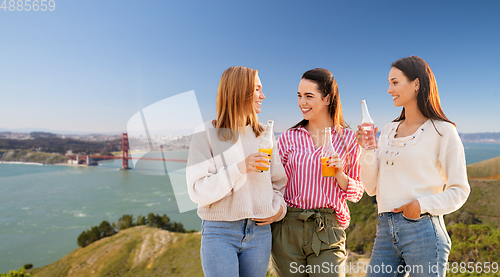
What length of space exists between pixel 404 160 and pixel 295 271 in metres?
1.07

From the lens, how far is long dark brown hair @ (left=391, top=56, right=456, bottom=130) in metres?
2.05

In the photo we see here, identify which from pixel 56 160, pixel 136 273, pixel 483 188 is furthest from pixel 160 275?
pixel 56 160

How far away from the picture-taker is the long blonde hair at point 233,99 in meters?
2.09

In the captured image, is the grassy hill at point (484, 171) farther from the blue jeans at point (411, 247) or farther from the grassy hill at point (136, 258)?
the blue jeans at point (411, 247)

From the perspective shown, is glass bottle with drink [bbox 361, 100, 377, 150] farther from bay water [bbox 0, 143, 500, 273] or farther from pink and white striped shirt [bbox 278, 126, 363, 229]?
bay water [bbox 0, 143, 500, 273]

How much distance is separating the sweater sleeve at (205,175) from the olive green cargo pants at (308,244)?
22.4 inches

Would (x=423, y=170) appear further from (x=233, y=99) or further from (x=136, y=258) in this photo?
(x=136, y=258)

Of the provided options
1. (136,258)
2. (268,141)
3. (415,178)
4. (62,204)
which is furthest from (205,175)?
(62,204)

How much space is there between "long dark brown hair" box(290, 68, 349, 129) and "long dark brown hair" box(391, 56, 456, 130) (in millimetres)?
516

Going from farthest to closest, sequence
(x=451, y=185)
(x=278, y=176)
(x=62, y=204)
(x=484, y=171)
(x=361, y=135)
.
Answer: (x=62, y=204) → (x=484, y=171) → (x=278, y=176) → (x=361, y=135) → (x=451, y=185)

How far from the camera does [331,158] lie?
7.22 feet

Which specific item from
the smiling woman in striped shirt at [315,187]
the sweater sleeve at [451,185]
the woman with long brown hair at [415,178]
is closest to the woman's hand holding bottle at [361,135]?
the woman with long brown hair at [415,178]

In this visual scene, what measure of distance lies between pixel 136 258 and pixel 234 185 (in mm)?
40106

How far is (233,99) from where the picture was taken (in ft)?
6.91
